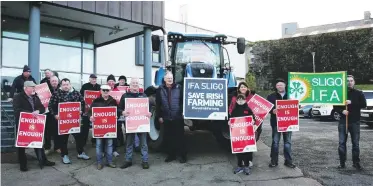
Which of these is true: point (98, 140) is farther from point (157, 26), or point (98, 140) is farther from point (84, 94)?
point (157, 26)

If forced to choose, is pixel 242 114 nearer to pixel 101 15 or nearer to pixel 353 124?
pixel 353 124

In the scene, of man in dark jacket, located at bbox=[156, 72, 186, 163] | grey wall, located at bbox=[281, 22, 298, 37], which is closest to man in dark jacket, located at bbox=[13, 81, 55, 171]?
man in dark jacket, located at bbox=[156, 72, 186, 163]

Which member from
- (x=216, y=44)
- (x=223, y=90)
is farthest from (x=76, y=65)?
(x=223, y=90)

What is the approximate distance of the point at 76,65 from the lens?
16.4 m

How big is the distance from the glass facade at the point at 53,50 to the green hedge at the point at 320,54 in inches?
959

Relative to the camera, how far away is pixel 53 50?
618 inches

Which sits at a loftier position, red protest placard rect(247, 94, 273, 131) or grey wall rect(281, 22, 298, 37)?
grey wall rect(281, 22, 298, 37)

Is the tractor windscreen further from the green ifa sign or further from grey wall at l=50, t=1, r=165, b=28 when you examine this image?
grey wall at l=50, t=1, r=165, b=28

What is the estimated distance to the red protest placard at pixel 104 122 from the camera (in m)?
6.96

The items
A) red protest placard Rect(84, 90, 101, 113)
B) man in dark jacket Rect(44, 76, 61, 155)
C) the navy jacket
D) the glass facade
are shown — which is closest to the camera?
the navy jacket

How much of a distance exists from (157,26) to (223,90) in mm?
7280

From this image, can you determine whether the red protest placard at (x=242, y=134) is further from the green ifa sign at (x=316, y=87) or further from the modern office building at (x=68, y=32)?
the modern office building at (x=68, y=32)

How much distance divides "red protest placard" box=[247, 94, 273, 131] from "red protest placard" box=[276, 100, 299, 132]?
22 centimetres

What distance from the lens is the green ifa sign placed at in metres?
7.20
